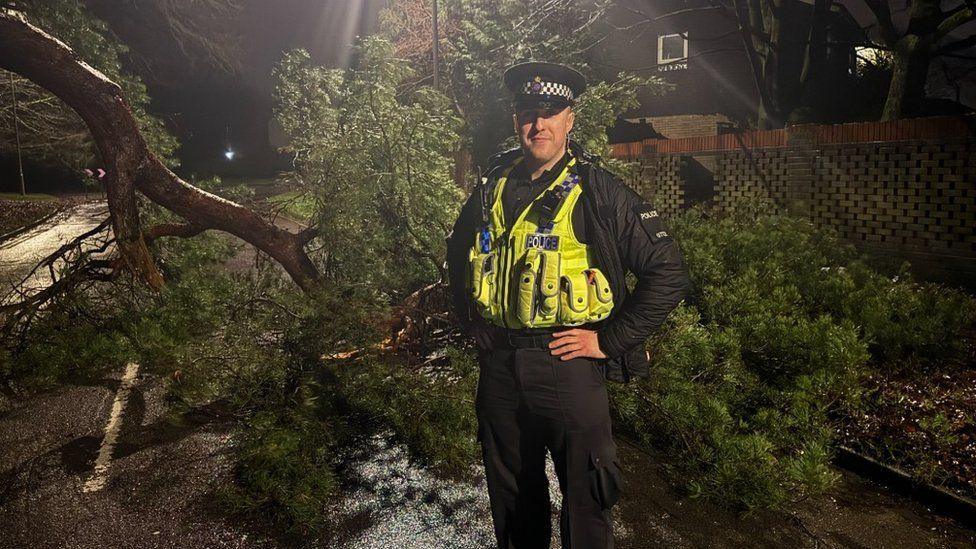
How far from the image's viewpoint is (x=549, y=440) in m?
2.26

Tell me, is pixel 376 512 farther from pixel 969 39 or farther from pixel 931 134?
pixel 969 39

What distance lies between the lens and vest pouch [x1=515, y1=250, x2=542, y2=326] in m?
2.15

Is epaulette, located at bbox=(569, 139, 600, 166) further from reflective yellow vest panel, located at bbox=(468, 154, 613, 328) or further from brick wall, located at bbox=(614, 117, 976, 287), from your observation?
brick wall, located at bbox=(614, 117, 976, 287)

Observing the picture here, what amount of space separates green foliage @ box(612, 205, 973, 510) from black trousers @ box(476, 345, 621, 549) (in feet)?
4.24

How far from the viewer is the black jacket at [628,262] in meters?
2.07

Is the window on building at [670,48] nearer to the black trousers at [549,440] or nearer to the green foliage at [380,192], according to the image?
the green foliage at [380,192]

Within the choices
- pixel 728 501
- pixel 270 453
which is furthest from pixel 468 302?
pixel 728 501

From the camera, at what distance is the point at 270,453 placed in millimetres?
3246

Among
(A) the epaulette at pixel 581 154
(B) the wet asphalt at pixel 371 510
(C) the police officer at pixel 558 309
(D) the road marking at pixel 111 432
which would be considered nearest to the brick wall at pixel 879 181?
(B) the wet asphalt at pixel 371 510

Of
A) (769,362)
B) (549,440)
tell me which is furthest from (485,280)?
(769,362)

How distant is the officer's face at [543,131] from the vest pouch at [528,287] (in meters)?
0.42

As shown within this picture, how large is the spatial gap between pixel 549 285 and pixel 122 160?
4630 mm

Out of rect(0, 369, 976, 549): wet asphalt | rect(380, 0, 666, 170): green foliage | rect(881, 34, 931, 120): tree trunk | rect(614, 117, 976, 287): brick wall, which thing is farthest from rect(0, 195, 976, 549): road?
rect(881, 34, 931, 120): tree trunk

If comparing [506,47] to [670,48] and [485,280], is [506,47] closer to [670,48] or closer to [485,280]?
[670,48]
